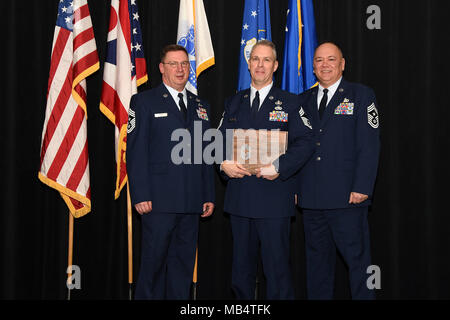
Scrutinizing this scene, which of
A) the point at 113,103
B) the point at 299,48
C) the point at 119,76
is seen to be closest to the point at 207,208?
the point at 113,103

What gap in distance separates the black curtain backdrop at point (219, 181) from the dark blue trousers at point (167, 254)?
2.93 ft

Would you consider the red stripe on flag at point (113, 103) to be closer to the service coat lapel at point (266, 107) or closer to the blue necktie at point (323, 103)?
the service coat lapel at point (266, 107)

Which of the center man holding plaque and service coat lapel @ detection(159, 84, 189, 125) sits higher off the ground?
service coat lapel @ detection(159, 84, 189, 125)

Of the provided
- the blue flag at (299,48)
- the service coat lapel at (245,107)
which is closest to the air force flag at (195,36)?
the blue flag at (299,48)

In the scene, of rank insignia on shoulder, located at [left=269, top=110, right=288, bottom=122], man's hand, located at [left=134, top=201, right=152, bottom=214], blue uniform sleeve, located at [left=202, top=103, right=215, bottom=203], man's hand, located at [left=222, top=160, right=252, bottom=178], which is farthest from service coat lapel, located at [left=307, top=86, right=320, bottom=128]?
man's hand, located at [left=134, top=201, right=152, bottom=214]

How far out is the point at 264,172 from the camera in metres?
2.55

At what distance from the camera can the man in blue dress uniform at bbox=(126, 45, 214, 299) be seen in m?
2.64

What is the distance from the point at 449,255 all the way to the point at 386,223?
579 millimetres

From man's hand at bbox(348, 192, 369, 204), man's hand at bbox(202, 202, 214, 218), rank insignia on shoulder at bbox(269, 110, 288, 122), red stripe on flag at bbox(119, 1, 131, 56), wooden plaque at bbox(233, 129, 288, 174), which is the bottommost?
man's hand at bbox(202, 202, 214, 218)

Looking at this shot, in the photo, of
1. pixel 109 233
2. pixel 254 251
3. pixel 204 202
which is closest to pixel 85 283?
pixel 109 233

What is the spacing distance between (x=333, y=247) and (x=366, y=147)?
712 millimetres

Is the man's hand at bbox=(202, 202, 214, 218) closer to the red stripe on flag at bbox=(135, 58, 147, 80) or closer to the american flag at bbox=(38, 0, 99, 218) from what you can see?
the american flag at bbox=(38, 0, 99, 218)

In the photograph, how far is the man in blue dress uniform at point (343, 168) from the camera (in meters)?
2.66

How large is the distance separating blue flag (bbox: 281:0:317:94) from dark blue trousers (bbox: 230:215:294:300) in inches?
49.7
